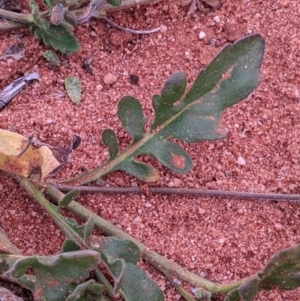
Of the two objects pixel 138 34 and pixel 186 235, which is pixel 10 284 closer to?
pixel 186 235

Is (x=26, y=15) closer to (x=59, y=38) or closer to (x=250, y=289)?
(x=59, y=38)

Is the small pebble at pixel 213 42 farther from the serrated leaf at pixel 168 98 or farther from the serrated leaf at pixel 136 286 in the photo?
the serrated leaf at pixel 136 286

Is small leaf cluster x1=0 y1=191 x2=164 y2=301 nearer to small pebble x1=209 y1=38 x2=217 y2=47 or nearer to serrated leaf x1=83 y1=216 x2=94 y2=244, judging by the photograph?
serrated leaf x1=83 y1=216 x2=94 y2=244

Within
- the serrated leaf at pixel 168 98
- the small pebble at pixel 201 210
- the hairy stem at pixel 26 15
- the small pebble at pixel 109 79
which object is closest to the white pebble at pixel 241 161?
the small pebble at pixel 201 210

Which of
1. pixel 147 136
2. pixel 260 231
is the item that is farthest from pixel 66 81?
pixel 260 231

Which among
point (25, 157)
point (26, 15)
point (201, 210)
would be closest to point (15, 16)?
point (26, 15)

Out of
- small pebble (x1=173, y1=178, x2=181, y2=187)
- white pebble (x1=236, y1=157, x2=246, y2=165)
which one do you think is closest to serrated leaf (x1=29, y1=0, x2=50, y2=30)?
small pebble (x1=173, y1=178, x2=181, y2=187)
